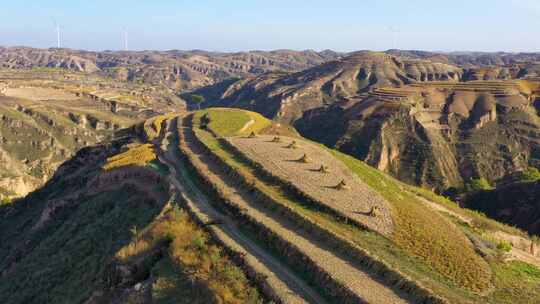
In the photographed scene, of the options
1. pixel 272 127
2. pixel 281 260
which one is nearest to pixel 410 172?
pixel 272 127

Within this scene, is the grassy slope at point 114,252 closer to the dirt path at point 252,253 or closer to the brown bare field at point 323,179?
the dirt path at point 252,253

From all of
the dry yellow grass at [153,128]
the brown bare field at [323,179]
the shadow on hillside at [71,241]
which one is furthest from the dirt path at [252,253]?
the dry yellow grass at [153,128]

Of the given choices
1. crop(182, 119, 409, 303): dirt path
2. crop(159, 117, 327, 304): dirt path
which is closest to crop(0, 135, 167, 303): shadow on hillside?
crop(159, 117, 327, 304): dirt path

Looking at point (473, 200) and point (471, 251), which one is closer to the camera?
point (471, 251)

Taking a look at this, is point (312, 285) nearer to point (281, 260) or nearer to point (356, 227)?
point (281, 260)

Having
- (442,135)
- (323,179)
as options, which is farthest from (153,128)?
(442,135)
